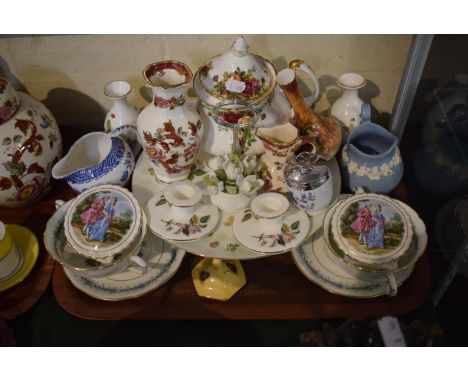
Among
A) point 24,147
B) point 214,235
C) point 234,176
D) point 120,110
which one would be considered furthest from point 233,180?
point 24,147

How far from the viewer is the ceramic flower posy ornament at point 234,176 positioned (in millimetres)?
892

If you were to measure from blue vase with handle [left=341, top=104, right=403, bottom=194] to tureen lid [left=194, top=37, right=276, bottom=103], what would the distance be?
0.81ft

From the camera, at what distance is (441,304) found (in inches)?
37.8

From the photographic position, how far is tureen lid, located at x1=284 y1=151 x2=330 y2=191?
90 cm

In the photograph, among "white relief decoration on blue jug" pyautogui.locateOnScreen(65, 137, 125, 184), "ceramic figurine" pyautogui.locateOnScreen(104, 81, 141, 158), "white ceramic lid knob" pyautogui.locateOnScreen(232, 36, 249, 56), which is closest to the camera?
"white ceramic lid knob" pyautogui.locateOnScreen(232, 36, 249, 56)

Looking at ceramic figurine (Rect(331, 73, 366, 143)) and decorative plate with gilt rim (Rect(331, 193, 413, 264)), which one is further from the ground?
ceramic figurine (Rect(331, 73, 366, 143))

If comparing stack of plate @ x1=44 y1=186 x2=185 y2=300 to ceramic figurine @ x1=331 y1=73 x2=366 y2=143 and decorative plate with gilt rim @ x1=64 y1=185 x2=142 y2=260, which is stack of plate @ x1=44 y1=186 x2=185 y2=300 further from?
ceramic figurine @ x1=331 y1=73 x2=366 y2=143

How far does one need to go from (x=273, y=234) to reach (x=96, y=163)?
1.40ft

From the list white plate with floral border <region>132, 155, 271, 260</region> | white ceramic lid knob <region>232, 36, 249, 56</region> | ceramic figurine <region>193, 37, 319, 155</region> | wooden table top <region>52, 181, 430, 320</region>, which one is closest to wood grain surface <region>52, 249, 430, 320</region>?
wooden table top <region>52, 181, 430, 320</region>

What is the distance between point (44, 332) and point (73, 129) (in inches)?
22.2

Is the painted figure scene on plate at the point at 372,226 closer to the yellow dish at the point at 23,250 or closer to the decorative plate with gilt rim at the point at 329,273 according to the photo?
the decorative plate with gilt rim at the point at 329,273

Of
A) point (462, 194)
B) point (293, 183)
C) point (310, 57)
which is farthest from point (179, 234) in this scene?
point (462, 194)

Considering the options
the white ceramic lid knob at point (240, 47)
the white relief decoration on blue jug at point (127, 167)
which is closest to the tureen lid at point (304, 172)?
the white ceramic lid knob at point (240, 47)

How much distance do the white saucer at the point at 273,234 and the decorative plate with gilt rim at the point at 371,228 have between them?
64 millimetres
